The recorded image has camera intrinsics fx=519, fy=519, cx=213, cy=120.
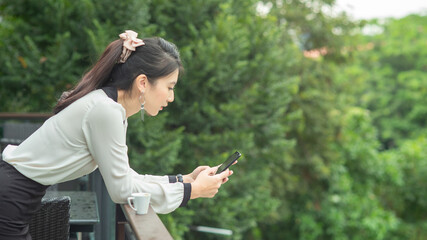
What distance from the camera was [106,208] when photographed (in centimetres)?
250

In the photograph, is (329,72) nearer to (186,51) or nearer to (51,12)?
(186,51)

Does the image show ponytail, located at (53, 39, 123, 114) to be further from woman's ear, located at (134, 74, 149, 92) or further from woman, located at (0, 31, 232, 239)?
woman's ear, located at (134, 74, 149, 92)

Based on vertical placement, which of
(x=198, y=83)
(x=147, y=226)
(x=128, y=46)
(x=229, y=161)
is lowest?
(x=147, y=226)

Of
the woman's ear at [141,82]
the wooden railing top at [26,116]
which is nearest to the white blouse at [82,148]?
the woman's ear at [141,82]

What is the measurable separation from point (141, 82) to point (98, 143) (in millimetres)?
285

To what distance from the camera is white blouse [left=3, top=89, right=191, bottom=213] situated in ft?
5.21

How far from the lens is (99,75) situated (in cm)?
176

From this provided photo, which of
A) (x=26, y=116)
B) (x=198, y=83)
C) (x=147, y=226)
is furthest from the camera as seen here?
(x=198, y=83)

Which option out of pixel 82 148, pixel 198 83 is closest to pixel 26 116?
pixel 198 83

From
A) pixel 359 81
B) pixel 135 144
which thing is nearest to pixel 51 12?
pixel 135 144

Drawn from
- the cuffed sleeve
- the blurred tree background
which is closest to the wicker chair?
the cuffed sleeve

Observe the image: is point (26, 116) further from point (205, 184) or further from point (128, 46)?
point (205, 184)

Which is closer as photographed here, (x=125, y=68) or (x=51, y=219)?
(x=125, y=68)

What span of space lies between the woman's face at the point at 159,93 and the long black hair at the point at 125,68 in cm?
2
